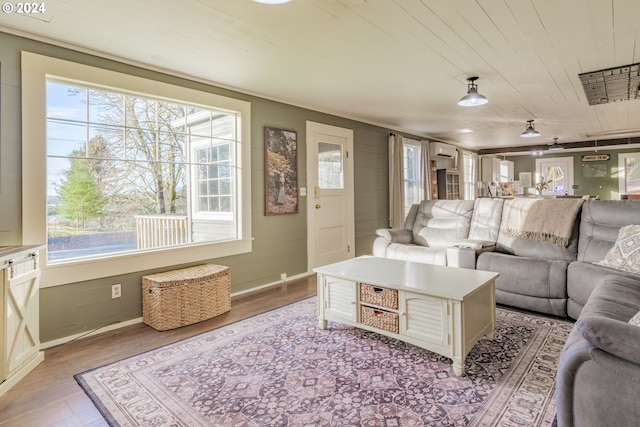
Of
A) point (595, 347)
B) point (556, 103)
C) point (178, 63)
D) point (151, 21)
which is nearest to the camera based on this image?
point (595, 347)

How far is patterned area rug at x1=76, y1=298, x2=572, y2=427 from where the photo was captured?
1681 millimetres

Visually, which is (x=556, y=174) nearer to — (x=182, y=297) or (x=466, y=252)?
(x=466, y=252)

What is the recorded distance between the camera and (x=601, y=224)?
3068 mm

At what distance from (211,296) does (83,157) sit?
1.58 m

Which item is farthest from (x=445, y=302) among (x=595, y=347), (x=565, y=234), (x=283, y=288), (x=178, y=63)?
(x=178, y=63)

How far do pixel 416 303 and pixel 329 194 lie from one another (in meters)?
2.96

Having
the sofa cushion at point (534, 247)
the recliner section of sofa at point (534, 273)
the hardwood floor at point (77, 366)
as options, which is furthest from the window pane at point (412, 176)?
the hardwood floor at point (77, 366)

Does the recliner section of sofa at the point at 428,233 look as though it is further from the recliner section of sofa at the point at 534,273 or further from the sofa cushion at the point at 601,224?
the sofa cushion at the point at 601,224

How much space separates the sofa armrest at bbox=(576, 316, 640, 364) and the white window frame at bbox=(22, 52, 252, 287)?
315 centimetres

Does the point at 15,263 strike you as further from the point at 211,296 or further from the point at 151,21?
the point at 151,21

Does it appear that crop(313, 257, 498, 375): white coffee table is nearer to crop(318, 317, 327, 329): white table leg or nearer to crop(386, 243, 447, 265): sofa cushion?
crop(318, 317, 327, 329): white table leg

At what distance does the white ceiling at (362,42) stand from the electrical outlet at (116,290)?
6.38 ft

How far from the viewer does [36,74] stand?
249 centimetres

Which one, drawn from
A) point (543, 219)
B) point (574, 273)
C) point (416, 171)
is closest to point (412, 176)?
point (416, 171)
